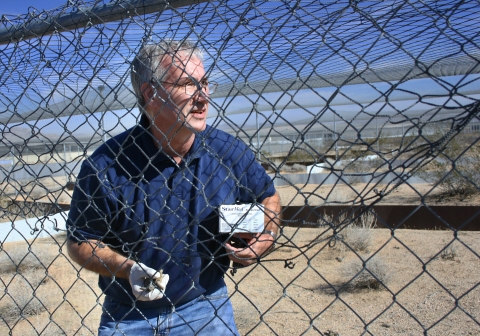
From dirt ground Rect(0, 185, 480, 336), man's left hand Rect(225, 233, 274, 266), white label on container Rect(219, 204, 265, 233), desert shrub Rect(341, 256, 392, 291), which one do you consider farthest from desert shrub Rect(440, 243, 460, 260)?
white label on container Rect(219, 204, 265, 233)

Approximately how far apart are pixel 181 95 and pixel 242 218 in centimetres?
53

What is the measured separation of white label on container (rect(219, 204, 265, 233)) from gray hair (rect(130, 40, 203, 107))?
588mm

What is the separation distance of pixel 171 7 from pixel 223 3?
0.21 meters

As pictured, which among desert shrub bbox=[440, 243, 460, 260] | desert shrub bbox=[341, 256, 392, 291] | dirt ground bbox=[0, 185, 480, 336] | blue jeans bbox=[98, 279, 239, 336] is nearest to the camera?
blue jeans bbox=[98, 279, 239, 336]

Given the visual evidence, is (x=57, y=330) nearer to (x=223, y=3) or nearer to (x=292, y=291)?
(x=292, y=291)

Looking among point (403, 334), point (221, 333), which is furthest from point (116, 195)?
point (403, 334)

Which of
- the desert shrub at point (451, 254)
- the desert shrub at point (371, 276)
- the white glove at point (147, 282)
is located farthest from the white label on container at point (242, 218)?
the desert shrub at point (451, 254)

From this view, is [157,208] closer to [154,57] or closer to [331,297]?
[154,57]

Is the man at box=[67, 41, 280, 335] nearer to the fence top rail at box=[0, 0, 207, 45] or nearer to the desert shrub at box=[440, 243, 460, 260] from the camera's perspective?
the fence top rail at box=[0, 0, 207, 45]

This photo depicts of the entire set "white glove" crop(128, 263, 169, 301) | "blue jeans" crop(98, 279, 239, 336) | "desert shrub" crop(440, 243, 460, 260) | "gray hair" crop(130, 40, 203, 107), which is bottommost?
"desert shrub" crop(440, 243, 460, 260)

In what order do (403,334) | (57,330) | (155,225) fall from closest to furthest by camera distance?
1. (155,225)
2. (403,334)
3. (57,330)

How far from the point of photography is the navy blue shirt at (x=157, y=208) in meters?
1.87

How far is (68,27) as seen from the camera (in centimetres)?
210

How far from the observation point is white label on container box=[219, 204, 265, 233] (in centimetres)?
155
